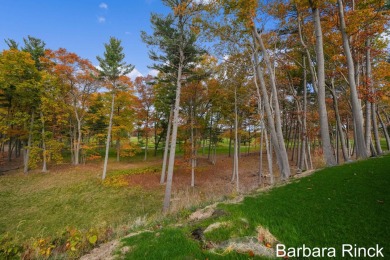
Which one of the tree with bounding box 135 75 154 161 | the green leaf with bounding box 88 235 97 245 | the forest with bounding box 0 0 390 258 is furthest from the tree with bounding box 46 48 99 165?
the green leaf with bounding box 88 235 97 245

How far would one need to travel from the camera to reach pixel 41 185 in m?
16.4

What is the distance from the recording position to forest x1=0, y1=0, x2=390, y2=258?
9.41 meters

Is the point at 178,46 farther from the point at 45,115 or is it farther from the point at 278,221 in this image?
the point at 45,115

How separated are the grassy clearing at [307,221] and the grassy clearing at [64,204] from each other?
5.41 metres

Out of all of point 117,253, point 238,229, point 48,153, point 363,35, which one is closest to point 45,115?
point 48,153

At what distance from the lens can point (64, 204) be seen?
42.9 feet

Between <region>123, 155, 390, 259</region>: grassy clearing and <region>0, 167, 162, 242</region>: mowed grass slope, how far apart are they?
5.13 m

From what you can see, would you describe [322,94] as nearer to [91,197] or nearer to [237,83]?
[237,83]

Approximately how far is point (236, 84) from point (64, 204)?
51.5ft

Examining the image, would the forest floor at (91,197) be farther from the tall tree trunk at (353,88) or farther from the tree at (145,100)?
the tree at (145,100)

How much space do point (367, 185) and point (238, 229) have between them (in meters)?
4.16

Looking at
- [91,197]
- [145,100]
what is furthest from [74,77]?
[91,197]

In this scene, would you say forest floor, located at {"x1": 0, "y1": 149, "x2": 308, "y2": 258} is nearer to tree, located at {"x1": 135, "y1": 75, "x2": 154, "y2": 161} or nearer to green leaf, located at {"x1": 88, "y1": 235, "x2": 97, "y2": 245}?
green leaf, located at {"x1": 88, "y1": 235, "x2": 97, "y2": 245}

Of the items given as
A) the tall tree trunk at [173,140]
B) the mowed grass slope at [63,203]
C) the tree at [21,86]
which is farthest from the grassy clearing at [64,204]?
the tree at [21,86]
